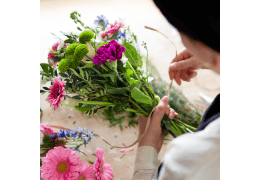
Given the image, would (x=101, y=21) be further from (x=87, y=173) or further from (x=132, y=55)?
(x=87, y=173)

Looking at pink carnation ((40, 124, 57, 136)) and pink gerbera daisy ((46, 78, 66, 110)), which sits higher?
pink gerbera daisy ((46, 78, 66, 110))

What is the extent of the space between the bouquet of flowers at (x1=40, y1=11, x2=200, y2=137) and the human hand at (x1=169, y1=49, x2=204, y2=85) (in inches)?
3.8

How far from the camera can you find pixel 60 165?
0.53 metres

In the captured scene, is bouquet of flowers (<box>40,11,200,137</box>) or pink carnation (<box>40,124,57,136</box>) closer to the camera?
bouquet of flowers (<box>40,11,200,137</box>)

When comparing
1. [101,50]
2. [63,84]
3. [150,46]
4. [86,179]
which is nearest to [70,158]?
[86,179]

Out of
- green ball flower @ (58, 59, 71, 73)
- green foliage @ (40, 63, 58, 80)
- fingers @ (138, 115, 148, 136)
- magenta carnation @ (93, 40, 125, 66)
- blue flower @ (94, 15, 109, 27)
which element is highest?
blue flower @ (94, 15, 109, 27)

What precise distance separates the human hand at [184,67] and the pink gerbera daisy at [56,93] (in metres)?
0.37

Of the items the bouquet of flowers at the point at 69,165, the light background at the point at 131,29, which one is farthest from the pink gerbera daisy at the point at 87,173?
the light background at the point at 131,29

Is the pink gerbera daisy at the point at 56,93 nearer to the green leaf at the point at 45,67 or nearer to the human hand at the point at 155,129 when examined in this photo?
the green leaf at the point at 45,67

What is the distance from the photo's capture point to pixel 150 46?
64 cm

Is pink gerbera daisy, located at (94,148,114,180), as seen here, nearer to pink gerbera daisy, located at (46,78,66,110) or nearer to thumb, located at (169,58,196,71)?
pink gerbera daisy, located at (46,78,66,110)

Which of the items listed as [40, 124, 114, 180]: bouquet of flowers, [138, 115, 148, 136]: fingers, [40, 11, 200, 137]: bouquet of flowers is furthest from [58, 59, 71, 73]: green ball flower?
[138, 115, 148, 136]: fingers

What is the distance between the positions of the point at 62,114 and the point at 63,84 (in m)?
0.30

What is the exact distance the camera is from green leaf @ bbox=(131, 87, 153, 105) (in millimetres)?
567
